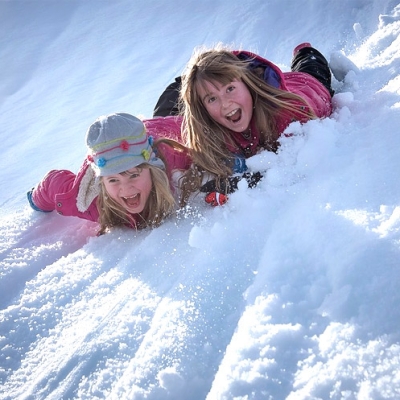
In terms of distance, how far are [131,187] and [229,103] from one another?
64 cm

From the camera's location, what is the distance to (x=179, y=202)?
2.03 meters

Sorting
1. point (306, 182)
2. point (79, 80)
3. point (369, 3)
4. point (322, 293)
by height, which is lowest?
point (322, 293)

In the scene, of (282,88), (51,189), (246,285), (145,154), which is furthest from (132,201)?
(282,88)

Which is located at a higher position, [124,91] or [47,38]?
[47,38]

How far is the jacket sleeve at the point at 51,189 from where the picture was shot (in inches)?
89.9

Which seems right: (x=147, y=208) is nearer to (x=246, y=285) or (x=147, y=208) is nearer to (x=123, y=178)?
(x=123, y=178)

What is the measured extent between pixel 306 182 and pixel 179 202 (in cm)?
61

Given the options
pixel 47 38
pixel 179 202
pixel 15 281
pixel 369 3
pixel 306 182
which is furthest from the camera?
pixel 47 38

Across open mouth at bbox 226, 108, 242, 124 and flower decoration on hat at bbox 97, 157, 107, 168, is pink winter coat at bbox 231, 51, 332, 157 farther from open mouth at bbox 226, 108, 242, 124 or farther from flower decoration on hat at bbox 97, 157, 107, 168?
flower decoration on hat at bbox 97, 157, 107, 168

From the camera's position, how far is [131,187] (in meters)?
1.97

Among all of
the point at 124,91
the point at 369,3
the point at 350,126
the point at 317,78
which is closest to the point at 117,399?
the point at 350,126

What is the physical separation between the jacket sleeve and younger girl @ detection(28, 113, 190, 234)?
1cm

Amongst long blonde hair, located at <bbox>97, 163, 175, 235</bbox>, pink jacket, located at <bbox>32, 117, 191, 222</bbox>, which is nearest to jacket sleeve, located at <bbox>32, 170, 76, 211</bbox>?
pink jacket, located at <bbox>32, 117, 191, 222</bbox>

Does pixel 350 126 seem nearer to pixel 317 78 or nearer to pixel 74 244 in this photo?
pixel 317 78
